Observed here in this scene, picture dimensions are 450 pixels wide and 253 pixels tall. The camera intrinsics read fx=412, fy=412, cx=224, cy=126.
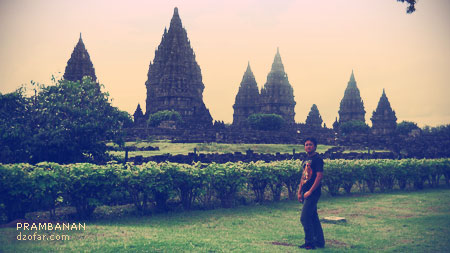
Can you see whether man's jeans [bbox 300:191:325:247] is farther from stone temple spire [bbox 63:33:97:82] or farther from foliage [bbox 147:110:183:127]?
stone temple spire [bbox 63:33:97:82]

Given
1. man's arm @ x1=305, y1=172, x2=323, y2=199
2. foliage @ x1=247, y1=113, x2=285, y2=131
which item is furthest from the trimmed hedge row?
foliage @ x1=247, y1=113, x2=285, y2=131

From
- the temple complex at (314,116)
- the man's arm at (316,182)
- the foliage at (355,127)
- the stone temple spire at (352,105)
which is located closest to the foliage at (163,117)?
the foliage at (355,127)

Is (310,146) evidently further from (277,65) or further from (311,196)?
(277,65)

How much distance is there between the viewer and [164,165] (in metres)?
12.9

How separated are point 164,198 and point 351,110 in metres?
85.1

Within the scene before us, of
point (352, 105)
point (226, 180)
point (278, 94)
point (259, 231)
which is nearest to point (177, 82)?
point (278, 94)

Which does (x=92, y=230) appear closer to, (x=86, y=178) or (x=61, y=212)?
(x=86, y=178)

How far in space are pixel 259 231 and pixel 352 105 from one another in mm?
87287

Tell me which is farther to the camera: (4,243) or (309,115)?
(309,115)

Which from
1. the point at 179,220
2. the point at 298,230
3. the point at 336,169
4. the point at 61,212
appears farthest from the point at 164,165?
the point at 336,169

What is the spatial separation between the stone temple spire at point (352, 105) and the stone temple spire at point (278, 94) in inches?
530

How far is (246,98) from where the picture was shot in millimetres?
89562

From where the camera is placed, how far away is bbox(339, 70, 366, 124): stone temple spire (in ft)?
302

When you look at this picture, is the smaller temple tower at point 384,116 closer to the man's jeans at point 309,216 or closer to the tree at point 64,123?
the tree at point 64,123
